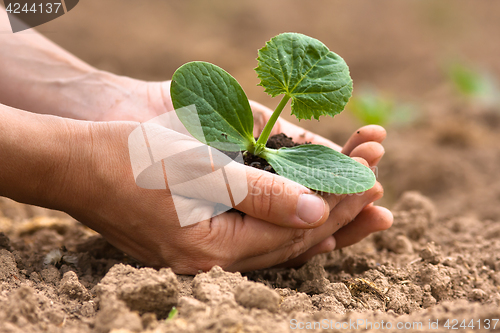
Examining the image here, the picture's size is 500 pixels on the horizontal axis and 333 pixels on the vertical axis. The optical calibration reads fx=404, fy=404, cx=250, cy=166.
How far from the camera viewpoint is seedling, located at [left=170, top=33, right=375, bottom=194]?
4.11 ft

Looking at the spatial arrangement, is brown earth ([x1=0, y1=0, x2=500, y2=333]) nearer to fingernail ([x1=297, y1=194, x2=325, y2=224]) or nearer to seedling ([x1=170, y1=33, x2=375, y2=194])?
fingernail ([x1=297, y1=194, x2=325, y2=224])

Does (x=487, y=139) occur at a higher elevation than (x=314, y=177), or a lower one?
higher

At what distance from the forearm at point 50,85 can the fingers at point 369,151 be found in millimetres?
1032

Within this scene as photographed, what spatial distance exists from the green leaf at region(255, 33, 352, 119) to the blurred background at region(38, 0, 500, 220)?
1472mm

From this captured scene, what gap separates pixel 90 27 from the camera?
20.8ft

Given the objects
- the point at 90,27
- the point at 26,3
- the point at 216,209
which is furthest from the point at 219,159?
the point at 90,27

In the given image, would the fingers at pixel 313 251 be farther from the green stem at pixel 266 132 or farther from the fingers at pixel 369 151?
the green stem at pixel 266 132

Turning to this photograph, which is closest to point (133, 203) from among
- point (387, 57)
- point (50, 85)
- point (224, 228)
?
point (224, 228)

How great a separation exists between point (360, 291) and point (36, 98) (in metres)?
1.57

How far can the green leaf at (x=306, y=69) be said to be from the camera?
1.30 metres

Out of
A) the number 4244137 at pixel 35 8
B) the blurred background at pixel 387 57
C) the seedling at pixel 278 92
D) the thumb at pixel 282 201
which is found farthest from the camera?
the blurred background at pixel 387 57

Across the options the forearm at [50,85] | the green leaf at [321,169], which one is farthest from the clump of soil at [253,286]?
the forearm at [50,85]

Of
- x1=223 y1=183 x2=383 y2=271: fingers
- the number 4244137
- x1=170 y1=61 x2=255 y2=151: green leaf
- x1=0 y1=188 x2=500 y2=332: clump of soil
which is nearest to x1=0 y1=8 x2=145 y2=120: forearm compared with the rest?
the number 4244137

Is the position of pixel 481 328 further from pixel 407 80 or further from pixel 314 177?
pixel 407 80
